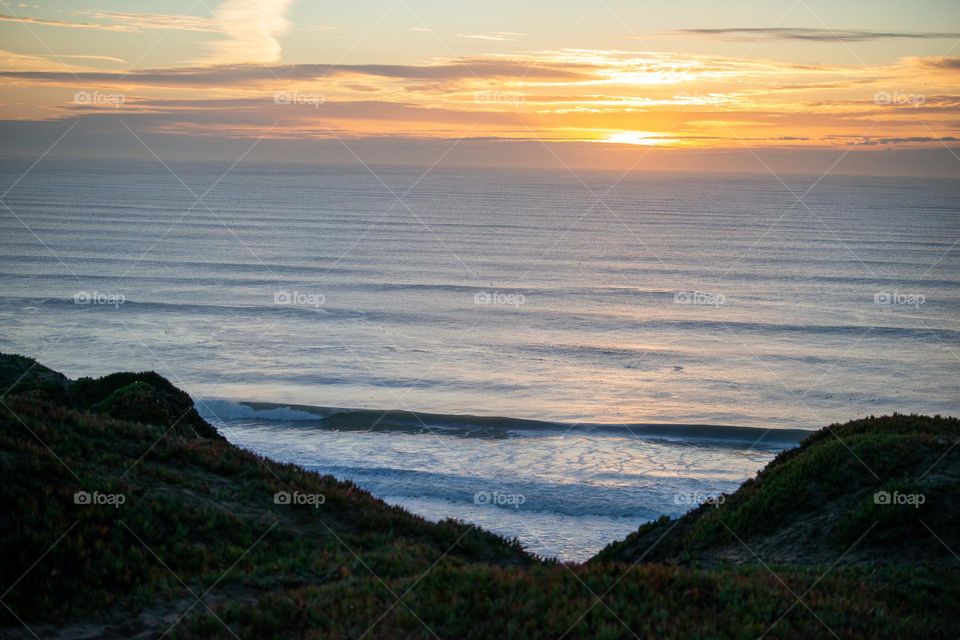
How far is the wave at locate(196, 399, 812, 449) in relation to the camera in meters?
32.8

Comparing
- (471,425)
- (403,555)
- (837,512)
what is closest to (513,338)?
(471,425)

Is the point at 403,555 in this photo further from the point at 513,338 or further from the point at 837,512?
the point at 513,338

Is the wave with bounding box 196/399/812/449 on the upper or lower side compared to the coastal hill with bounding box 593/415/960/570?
upper

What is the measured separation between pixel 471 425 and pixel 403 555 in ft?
72.5

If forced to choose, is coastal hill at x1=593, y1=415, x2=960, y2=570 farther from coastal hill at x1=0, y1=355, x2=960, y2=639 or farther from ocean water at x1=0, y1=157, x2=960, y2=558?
ocean water at x1=0, y1=157, x2=960, y2=558

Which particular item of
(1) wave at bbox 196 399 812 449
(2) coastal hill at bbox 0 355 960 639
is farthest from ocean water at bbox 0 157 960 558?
(2) coastal hill at bbox 0 355 960 639

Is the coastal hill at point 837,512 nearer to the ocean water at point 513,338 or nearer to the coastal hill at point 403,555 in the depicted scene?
the coastal hill at point 403,555

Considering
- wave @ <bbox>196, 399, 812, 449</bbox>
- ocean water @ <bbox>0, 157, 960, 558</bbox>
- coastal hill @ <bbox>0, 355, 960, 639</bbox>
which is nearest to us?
coastal hill @ <bbox>0, 355, 960, 639</bbox>

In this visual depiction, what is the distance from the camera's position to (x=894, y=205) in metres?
150

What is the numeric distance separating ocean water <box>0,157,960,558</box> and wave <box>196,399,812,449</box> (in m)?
0.14

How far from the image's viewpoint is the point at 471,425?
33.7 m

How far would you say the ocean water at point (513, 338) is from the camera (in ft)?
94.8

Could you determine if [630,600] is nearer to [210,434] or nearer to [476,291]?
[210,434]

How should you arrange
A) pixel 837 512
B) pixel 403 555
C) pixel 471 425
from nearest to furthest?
pixel 403 555 → pixel 837 512 → pixel 471 425
